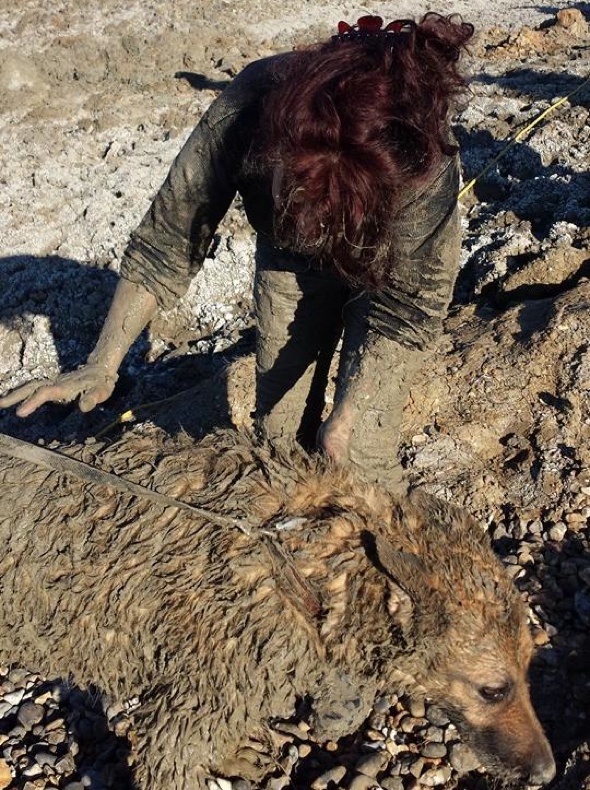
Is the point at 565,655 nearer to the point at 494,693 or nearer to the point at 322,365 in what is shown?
the point at 494,693

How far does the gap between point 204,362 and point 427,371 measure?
206 centimetres

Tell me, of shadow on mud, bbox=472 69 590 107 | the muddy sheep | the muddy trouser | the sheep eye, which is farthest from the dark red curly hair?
shadow on mud, bbox=472 69 590 107

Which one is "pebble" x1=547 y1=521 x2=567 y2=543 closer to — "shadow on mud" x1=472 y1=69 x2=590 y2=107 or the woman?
the woman

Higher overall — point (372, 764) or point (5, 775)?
point (372, 764)

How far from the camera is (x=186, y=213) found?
3623mm

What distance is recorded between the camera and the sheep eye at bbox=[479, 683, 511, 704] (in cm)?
301

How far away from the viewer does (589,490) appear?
456 centimetres

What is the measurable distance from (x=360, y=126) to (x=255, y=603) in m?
1.80

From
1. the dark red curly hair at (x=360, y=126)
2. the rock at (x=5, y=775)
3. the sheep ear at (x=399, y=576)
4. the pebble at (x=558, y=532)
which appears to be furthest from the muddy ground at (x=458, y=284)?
the dark red curly hair at (x=360, y=126)

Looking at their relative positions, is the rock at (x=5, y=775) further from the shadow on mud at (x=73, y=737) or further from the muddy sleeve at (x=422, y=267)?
the muddy sleeve at (x=422, y=267)

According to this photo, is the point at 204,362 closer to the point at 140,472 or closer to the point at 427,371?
the point at 427,371

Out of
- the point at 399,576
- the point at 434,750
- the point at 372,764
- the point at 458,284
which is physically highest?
the point at 458,284

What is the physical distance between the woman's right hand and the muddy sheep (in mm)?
357

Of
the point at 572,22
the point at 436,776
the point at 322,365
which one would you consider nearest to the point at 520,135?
the point at 572,22
